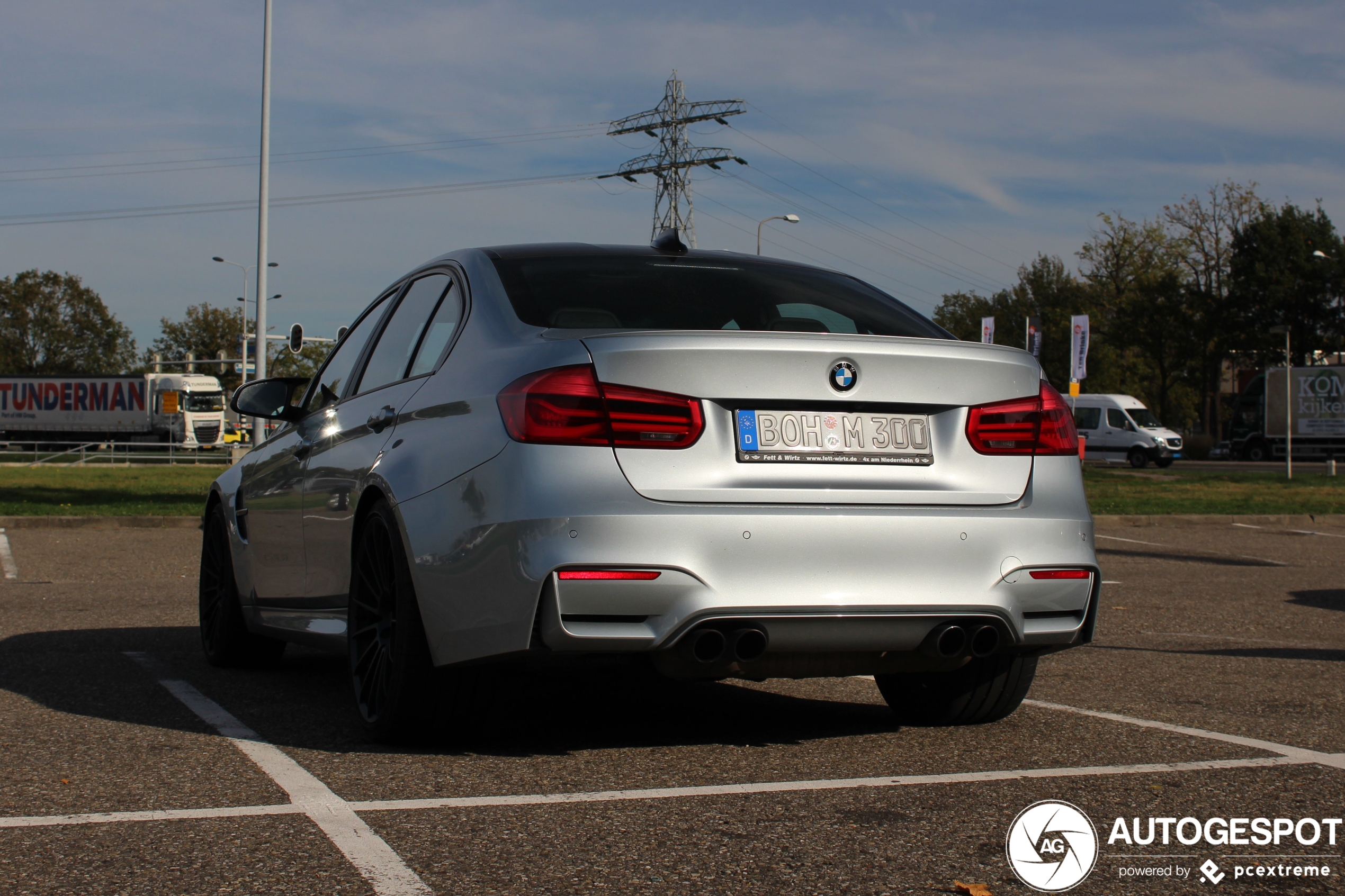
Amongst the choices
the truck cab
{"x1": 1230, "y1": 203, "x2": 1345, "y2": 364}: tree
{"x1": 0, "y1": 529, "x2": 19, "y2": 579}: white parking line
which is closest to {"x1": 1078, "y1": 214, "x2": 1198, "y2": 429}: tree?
{"x1": 1230, "y1": 203, "x2": 1345, "y2": 364}: tree

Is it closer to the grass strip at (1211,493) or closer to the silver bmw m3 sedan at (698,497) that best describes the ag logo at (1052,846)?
the silver bmw m3 sedan at (698,497)

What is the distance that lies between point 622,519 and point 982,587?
1042 millimetres

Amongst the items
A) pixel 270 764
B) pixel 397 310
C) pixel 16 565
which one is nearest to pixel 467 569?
pixel 270 764

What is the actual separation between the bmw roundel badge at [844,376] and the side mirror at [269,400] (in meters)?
2.79

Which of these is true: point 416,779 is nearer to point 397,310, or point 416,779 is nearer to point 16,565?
point 397,310

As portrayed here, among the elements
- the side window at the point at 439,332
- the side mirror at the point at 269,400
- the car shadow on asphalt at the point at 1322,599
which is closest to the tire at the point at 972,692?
the side window at the point at 439,332

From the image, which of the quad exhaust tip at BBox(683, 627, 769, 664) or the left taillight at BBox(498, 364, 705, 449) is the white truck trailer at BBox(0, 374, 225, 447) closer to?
the left taillight at BBox(498, 364, 705, 449)

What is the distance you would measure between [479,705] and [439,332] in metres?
1.23

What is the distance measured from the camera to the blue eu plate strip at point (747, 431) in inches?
151

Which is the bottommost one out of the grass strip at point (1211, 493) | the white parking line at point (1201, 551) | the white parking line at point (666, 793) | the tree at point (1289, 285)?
the white parking line at point (1201, 551)

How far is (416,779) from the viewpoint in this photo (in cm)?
391

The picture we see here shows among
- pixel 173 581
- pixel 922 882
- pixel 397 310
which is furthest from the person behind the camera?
pixel 173 581

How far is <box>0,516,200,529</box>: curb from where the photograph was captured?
1658cm

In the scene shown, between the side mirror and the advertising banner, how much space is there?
48.0m
